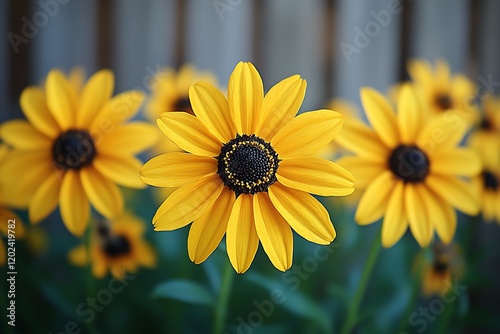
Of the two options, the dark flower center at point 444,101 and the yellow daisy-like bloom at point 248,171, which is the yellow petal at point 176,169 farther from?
the dark flower center at point 444,101

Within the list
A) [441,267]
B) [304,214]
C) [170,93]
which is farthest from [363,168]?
[170,93]

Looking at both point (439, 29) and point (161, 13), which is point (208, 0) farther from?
point (439, 29)

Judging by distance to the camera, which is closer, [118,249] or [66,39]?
[118,249]

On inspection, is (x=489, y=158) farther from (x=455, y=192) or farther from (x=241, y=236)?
(x=241, y=236)

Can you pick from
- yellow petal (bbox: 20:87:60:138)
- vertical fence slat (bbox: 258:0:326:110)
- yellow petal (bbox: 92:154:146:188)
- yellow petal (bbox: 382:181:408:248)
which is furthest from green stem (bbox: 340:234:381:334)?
vertical fence slat (bbox: 258:0:326:110)

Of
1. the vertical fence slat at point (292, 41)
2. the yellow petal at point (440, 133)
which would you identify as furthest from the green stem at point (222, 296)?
the vertical fence slat at point (292, 41)
